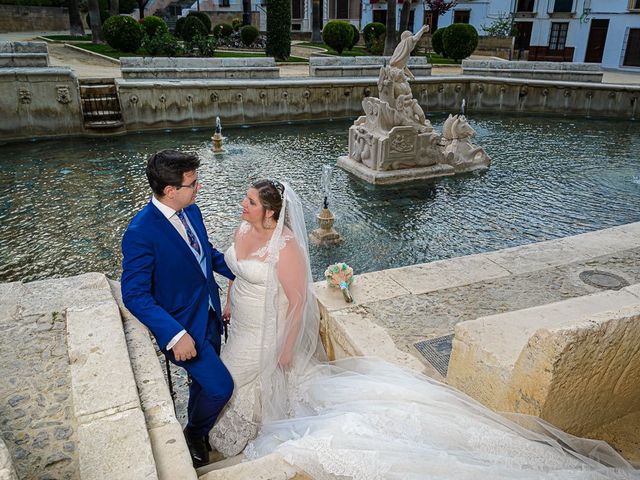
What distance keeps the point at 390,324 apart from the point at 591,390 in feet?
5.91

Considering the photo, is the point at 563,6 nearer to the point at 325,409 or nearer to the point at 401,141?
the point at 401,141

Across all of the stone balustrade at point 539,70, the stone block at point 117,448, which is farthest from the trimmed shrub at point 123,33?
the stone block at point 117,448

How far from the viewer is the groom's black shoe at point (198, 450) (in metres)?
3.37

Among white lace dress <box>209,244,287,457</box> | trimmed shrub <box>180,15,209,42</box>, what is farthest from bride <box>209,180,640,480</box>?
trimmed shrub <box>180,15,209,42</box>

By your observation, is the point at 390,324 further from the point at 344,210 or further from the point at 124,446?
the point at 344,210

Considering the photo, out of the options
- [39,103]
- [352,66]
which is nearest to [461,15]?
[352,66]

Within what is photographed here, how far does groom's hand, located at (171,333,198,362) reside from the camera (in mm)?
3016

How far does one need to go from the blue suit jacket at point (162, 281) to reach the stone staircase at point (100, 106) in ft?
39.2

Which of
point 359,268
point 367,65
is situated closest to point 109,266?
point 359,268

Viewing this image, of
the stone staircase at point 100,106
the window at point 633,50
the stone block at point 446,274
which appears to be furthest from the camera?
the window at point 633,50

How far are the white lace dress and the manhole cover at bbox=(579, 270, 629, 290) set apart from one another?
3304mm

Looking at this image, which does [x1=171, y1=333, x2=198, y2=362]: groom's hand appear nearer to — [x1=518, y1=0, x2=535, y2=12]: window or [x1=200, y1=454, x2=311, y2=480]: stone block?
[x1=200, y1=454, x2=311, y2=480]: stone block

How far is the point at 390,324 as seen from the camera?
4070mm

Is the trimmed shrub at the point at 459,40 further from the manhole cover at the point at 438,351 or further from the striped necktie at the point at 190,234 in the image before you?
the striped necktie at the point at 190,234
